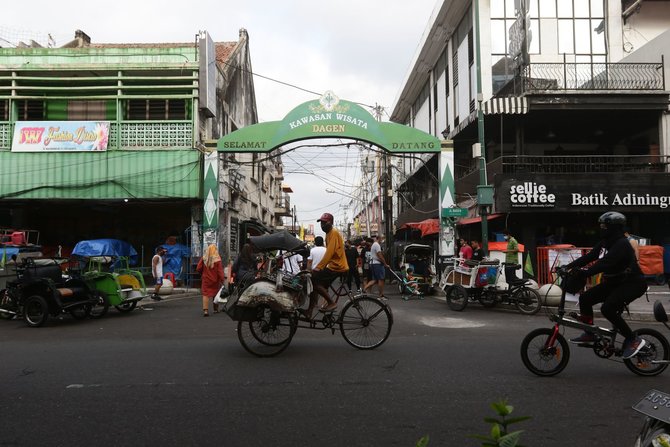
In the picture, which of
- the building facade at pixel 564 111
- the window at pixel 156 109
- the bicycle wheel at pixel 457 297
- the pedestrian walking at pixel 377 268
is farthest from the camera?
the window at pixel 156 109

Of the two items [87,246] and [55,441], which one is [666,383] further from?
[87,246]

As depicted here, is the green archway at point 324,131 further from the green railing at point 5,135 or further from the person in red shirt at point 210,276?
the person in red shirt at point 210,276

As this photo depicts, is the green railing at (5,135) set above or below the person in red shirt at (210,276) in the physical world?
above

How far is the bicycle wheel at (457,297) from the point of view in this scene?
1231 cm

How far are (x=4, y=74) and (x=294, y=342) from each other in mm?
18753

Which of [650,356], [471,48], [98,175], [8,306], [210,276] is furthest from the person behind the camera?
[471,48]

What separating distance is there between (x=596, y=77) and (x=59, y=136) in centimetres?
2065

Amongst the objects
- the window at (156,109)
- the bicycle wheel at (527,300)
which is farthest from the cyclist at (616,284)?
the window at (156,109)

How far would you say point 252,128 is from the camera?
1952 centimetres

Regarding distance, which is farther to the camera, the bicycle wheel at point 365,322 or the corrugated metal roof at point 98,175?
the corrugated metal roof at point 98,175

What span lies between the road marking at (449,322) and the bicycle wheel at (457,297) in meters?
1.42

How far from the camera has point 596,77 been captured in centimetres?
1994

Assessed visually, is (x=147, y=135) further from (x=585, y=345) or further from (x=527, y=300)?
(x=585, y=345)

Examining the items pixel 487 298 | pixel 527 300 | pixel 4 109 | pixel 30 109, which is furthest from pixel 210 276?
pixel 4 109
